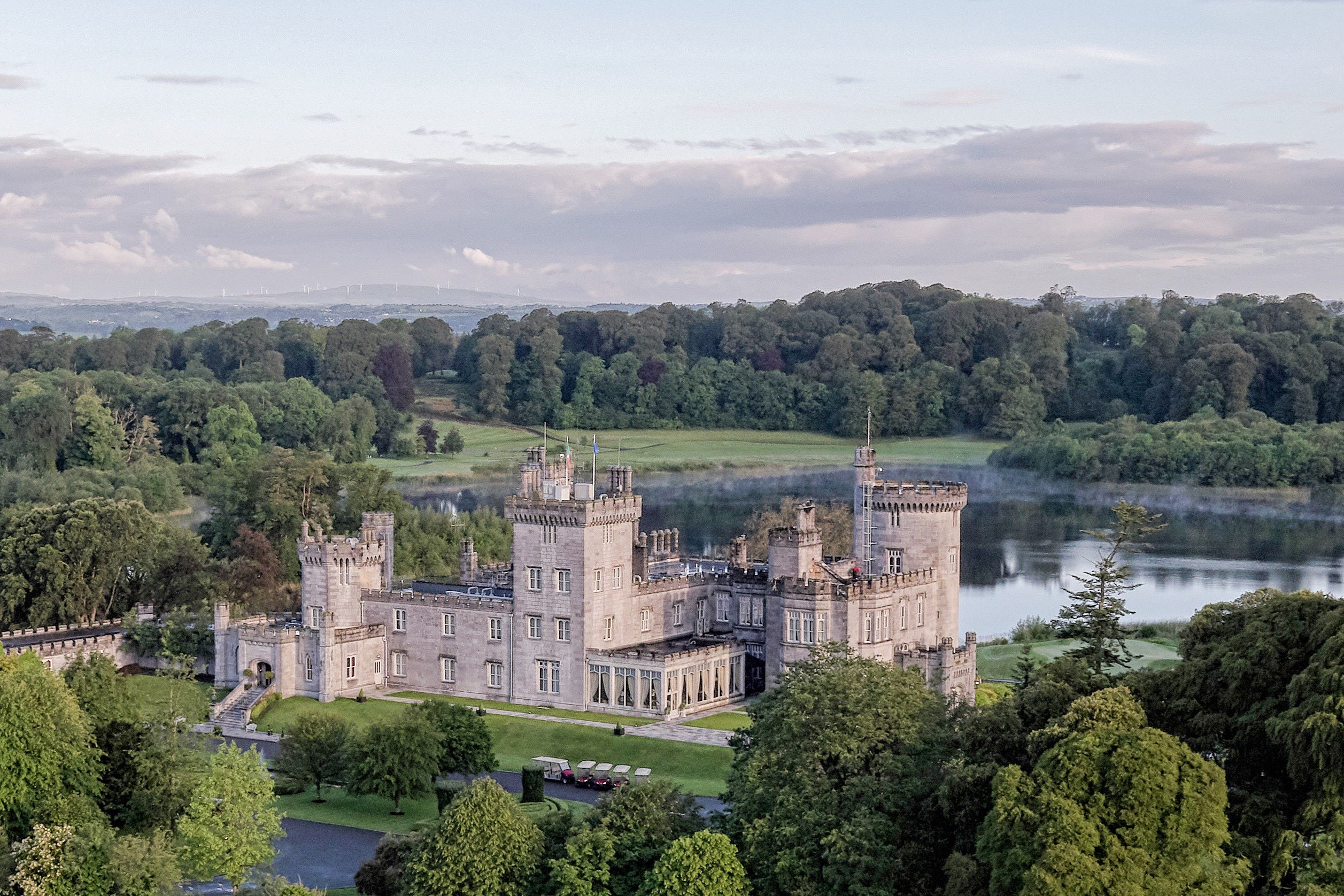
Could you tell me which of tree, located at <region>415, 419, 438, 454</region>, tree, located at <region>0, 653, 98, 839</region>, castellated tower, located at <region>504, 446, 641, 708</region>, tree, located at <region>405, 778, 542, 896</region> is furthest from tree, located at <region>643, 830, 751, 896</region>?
tree, located at <region>415, 419, 438, 454</region>

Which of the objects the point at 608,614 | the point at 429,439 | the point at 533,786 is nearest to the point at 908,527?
the point at 608,614

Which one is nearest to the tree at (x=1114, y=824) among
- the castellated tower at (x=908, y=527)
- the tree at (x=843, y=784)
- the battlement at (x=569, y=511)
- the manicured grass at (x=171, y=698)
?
the tree at (x=843, y=784)

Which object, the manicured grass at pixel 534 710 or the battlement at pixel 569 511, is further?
the battlement at pixel 569 511

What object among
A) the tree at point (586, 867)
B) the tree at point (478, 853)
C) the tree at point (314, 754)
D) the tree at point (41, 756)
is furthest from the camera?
the tree at point (314, 754)

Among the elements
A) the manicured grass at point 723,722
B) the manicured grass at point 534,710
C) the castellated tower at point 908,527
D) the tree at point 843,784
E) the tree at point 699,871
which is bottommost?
the manicured grass at point 534,710

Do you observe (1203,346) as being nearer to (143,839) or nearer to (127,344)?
(127,344)

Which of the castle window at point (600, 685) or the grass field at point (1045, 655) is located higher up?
the castle window at point (600, 685)

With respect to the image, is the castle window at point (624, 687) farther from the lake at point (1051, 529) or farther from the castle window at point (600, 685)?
the lake at point (1051, 529)

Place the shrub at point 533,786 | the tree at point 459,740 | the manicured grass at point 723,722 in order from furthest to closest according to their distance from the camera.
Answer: the manicured grass at point 723,722 → the tree at point 459,740 → the shrub at point 533,786
